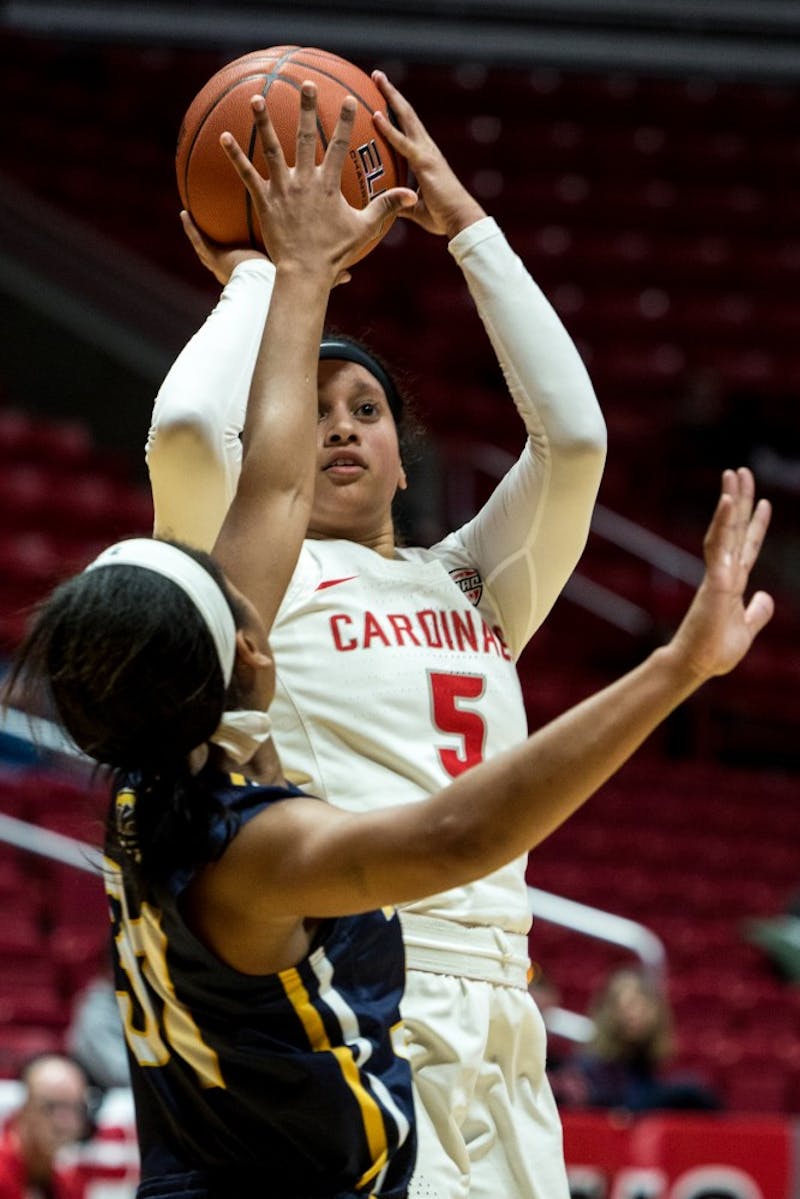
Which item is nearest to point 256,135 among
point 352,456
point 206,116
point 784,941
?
point 206,116

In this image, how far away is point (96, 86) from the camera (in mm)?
13734

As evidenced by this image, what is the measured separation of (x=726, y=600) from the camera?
1828mm

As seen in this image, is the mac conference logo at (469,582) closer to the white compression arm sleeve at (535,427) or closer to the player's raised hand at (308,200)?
the white compression arm sleeve at (535,427)

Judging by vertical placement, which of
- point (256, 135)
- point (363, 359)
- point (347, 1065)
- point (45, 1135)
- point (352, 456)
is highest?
point (256, 135)

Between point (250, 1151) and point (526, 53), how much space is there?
13.4 m

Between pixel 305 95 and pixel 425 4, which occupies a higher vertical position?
pixel 425 4

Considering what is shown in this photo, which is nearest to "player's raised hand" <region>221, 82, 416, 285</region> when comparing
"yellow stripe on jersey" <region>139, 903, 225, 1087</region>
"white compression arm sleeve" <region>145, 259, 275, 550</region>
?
"white compression arm sleeve" <region>145, 259, 275, 550</region>

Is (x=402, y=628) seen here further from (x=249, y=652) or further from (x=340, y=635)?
(x=249, y=652)

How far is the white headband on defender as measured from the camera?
199 cm

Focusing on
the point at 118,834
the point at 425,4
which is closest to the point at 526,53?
the point at 425,4

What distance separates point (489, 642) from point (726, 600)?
1035 mm

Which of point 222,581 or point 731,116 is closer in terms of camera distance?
point 222,581

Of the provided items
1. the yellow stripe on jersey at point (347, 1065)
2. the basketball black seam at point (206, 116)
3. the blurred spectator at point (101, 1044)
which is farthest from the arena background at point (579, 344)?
the yellow stripe on jersey at point (347, 1065)

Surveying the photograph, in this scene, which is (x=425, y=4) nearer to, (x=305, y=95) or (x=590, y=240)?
(x=590, y=240)
